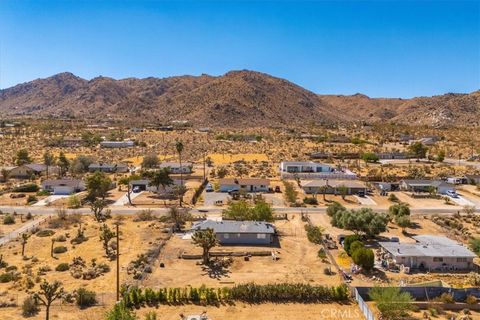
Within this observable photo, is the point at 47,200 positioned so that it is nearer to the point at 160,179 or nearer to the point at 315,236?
the point at 160,179

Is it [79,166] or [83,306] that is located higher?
[79,166]

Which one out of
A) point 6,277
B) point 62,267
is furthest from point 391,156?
point 6,277

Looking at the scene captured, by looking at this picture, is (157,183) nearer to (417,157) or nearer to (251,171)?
(251,171)

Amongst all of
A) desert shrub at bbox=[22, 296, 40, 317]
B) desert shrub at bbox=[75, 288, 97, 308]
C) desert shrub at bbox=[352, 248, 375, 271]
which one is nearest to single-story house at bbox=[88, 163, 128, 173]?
desert shrub at bbox=[75, 288, 97, 308]

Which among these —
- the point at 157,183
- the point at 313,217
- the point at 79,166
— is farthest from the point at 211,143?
the point at 313,217

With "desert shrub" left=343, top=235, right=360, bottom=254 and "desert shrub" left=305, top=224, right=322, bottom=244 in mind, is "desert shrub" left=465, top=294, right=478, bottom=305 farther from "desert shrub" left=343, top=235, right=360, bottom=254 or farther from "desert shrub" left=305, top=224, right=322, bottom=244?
"desert shrub" left=305, top=224, right=322, bottom=244

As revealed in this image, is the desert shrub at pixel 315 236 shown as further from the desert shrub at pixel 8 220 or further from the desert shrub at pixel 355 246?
the desert shrub at pixel 8 220

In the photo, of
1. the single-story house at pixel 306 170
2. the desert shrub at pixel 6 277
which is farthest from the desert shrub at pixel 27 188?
the single-story house at pixel 306 170
